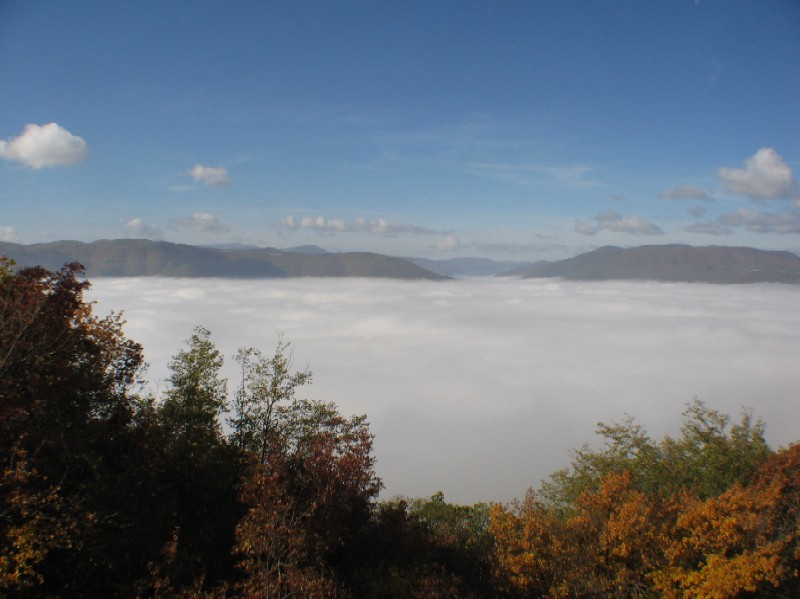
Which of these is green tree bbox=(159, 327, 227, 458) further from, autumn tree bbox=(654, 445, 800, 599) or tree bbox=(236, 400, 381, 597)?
autumn tree bbox=(654, 445, 800, 599)

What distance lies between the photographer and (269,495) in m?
13.9

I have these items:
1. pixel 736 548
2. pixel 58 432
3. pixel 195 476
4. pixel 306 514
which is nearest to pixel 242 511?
pixel 195 476

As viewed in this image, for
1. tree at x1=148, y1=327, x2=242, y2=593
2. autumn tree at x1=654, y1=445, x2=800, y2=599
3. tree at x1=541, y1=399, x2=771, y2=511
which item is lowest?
tree at x1=541, y1=399, x2=771, y2=511

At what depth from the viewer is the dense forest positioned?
12.7 metres

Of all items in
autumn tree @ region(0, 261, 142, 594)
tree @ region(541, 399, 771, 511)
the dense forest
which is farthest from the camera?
tree @ region(541, 399, 771, 511)

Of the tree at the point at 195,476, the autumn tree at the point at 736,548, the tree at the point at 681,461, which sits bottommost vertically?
the tree at the point at 681,461

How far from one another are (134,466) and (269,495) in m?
4.84

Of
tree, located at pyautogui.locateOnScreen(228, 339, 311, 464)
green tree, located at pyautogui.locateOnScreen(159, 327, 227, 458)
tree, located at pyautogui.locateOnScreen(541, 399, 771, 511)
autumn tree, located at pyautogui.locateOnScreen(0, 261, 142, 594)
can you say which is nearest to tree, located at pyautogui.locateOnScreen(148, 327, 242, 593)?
green tree, located at pyautogui.locateOnScreen(159, 327, 227, 458)

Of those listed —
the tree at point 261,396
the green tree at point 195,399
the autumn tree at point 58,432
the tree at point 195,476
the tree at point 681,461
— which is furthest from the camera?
the tree at point 681,461

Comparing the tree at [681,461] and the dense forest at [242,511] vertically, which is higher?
the dense forest at [242,511]

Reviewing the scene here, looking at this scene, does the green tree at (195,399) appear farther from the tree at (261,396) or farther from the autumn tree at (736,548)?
the autumn tree at (736,548)

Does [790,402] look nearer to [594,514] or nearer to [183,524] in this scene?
[594,514]

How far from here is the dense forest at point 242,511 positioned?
12.7 metres

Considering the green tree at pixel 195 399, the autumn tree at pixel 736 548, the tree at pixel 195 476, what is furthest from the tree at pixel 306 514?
the autumn tree at pixel 736 548
